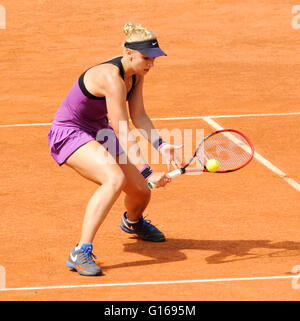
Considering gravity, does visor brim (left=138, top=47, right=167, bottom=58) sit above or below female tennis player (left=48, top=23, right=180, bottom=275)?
above

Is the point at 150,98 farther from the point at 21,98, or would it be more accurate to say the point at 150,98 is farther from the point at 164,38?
the point at 164,38

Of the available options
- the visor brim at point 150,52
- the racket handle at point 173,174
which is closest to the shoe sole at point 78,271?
the racket handle at point 173,174

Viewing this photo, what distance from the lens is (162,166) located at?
11031 millimetres

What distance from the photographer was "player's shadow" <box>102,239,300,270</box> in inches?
302

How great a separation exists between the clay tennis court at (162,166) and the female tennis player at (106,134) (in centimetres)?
54

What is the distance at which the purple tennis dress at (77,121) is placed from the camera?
7.46m

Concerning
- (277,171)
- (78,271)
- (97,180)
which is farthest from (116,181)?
(277,171)

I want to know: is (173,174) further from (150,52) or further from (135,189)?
(150,52)

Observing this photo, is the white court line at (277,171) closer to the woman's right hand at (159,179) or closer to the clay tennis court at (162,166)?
the clay tennis court at (162,166)

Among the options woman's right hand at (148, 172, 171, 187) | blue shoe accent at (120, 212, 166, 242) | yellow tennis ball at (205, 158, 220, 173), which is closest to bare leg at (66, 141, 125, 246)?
woman's right hand at (148, 172, 171, 187)

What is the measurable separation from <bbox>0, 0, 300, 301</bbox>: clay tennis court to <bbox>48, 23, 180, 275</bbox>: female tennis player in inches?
21.4

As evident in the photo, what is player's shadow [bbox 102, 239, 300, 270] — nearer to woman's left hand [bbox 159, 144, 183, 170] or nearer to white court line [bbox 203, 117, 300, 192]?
woman's left hand [bbox 159, 144, 183, 170]

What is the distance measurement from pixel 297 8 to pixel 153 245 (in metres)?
13.0

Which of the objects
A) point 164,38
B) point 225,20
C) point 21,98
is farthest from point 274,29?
point 21,98
